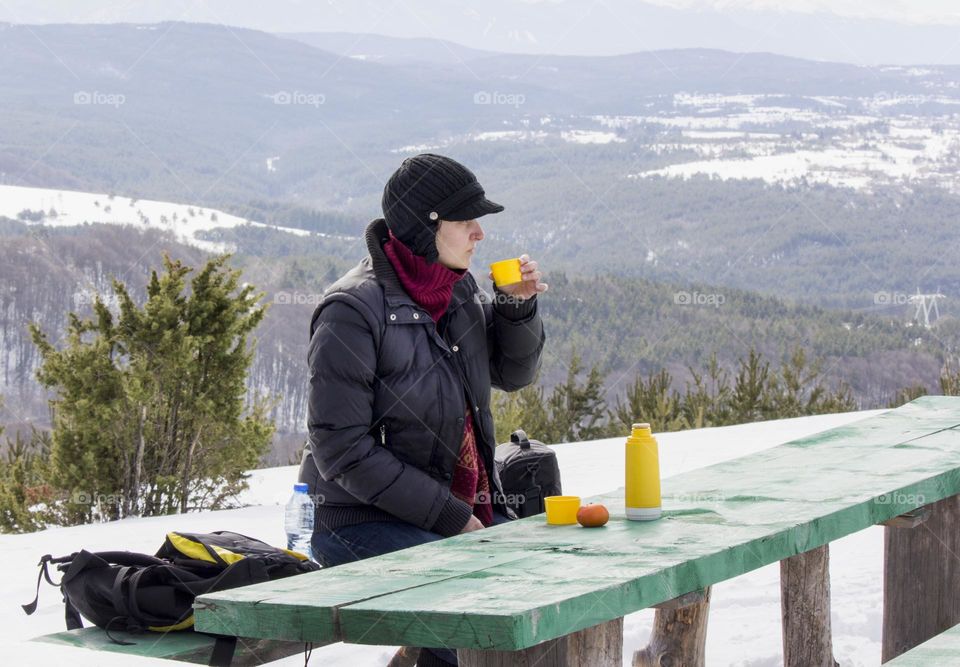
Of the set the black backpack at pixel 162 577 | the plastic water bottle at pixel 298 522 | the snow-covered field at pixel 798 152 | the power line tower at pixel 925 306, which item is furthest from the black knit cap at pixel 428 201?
the snow-covered field at pixel 798 152

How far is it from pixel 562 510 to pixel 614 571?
0.51 m

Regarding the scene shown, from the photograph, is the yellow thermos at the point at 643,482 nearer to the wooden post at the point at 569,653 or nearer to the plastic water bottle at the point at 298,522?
the wooden post at the point at 569,653

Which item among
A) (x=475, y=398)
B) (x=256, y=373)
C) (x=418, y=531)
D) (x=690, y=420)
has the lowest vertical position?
(x=256, y=373)

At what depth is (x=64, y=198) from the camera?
117 metres

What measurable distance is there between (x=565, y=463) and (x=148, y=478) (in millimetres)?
2759

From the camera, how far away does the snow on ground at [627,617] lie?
381 centimetres

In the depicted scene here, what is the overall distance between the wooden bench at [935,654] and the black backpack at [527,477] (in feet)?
4.05

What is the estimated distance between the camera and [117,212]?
10619cm

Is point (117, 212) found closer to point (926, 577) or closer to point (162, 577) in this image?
point (926, 577)

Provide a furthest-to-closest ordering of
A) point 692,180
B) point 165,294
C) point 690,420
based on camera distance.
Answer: point 692,180
point 690,420
point 165,294

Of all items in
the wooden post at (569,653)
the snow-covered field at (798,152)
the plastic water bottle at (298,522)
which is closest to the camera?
the wooden post at (569,653)

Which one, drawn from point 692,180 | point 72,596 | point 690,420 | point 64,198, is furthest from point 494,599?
point 692,180

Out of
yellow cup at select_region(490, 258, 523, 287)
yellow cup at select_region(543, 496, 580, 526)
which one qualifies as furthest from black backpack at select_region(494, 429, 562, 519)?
yellow cup at select_region(543, 496, 580, 526)

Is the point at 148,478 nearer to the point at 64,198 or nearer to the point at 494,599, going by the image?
the point at 494,599
